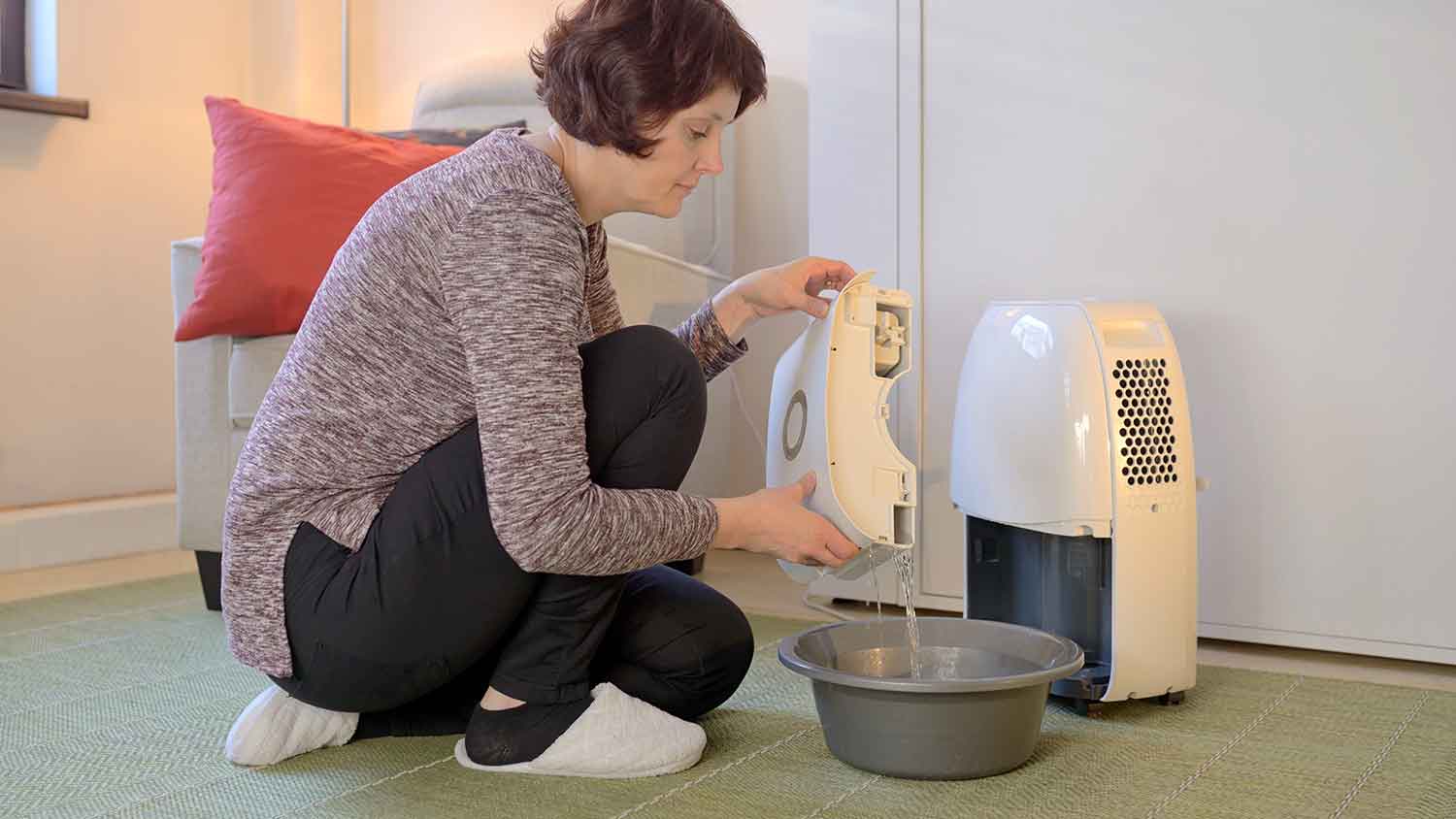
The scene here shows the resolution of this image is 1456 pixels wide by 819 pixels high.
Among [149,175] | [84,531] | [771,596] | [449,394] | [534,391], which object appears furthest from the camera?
[149,175]

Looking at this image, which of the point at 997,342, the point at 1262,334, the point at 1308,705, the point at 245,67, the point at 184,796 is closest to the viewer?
the point at 184,796

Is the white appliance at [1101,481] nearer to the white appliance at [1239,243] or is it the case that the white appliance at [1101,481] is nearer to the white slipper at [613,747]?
the white appliance at [1239,243]

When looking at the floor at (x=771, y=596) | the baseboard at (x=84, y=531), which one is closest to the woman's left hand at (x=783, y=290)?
the floor at (x=771, y=596)

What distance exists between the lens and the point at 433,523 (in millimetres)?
1131

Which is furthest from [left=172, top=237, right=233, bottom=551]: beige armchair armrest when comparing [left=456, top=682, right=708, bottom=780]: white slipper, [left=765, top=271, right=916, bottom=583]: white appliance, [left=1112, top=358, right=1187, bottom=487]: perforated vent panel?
[left=1112, top=358, right=1187, bottom=487]: perforated vent panel

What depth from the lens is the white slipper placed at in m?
1.21

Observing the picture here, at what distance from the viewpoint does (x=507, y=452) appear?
41.4 inches

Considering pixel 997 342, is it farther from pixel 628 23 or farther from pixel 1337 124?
pixel 628 23

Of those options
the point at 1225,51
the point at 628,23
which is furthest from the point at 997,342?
the point at 628,23

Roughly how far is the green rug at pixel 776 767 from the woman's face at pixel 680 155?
0.52 metres

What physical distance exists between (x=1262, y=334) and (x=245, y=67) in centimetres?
239

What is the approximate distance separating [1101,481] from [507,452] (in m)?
0.70

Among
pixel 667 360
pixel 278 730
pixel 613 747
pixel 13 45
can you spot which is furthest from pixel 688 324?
A: pixel 13 45

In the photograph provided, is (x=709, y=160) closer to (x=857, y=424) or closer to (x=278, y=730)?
(x=857, y=424)
